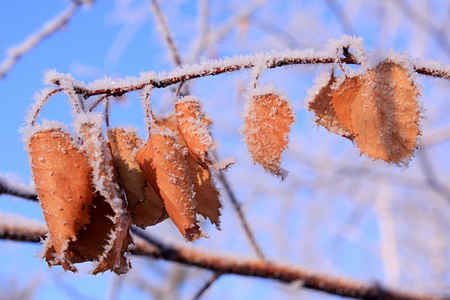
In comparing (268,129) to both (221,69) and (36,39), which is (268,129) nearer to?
(221,69)

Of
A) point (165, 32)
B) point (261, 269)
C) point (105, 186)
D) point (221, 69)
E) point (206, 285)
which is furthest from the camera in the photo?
point (261, 269)

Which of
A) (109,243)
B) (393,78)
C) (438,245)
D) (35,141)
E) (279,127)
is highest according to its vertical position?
(438,245)

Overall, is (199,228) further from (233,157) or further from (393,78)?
(393,78)

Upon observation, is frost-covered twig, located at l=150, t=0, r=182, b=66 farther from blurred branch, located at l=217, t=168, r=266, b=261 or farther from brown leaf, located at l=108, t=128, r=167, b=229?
brown leaf, located at l=108, t=128, r=167, b=229

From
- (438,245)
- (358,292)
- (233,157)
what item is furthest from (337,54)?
(438,245)

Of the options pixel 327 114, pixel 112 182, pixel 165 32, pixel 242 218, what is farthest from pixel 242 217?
pixel 112 182

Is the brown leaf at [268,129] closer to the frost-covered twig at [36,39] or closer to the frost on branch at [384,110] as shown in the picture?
the frost on branch at [384,110]
